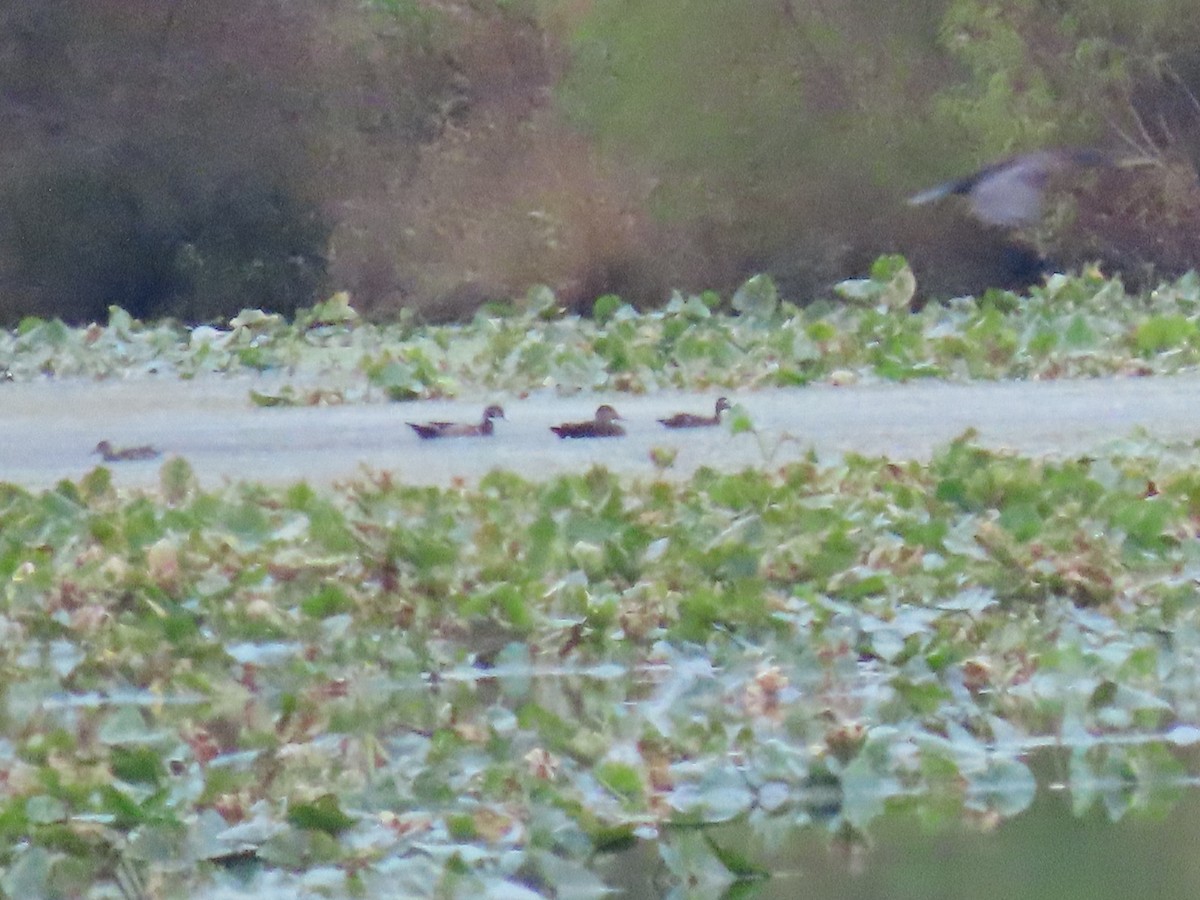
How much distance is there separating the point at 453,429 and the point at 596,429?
1.16ft

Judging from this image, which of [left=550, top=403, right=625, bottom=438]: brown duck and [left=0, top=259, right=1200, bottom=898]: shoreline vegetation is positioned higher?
[left=0, top=259, right=1200, bottom=898]: shoreline vegetation

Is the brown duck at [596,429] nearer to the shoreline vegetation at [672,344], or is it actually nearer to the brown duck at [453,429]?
the brown duck at [453,429]

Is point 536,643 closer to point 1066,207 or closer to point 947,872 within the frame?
point 947,872

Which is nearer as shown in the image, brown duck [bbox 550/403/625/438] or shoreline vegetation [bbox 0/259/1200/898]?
shoreline vegetation [bbox 0/259/1200/898]

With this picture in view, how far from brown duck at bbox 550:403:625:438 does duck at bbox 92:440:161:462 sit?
857 millimetres

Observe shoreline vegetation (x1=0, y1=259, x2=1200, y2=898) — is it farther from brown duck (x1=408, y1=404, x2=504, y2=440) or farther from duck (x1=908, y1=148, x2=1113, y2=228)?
duck (x1=908, y1=148, x2=1113, y2=228)

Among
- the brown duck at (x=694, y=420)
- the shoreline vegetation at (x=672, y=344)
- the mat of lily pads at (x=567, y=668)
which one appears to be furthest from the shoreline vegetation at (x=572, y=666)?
the shoreline vegetation at (x=672, y=344)

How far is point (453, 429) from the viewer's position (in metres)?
5.56

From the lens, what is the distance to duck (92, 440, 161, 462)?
528 centimetres

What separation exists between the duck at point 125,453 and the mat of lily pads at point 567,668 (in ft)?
3.59

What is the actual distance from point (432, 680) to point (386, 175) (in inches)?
308

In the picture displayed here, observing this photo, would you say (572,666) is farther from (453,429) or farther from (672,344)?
(672,344)

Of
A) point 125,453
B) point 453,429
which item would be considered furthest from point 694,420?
point 125,453

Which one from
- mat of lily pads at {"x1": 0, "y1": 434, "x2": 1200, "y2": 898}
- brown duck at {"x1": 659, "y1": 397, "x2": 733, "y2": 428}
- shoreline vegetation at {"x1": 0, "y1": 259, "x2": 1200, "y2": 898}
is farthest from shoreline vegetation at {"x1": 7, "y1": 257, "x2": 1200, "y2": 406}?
mat of lily pads at {"x1": 0, "y1": 434, "x2": 1200, "y2": 898}
